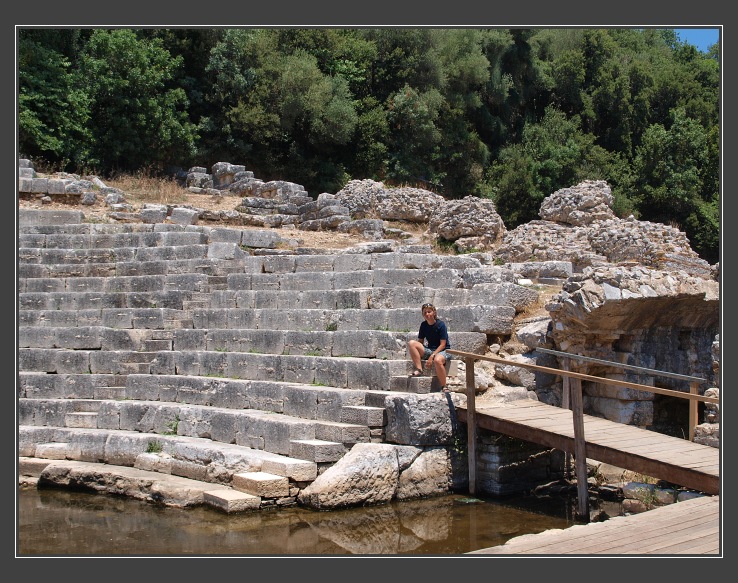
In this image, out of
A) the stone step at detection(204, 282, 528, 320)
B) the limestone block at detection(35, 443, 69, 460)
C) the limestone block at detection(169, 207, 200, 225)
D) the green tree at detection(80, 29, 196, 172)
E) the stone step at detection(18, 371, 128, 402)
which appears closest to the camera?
the limestone block at detection(35, 443, 69, 460)

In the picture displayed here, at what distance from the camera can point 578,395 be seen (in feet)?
24.3

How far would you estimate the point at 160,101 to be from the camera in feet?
77.8

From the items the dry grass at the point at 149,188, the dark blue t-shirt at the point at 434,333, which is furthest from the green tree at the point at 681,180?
the dark blue t-shirt at the point at 434,333

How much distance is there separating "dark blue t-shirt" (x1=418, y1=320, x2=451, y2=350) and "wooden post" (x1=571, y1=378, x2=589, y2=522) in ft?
5.64

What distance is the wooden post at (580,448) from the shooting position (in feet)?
24.3

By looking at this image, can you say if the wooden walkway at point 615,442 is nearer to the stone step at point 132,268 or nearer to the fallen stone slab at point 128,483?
the fallen stone slab at point 128,483

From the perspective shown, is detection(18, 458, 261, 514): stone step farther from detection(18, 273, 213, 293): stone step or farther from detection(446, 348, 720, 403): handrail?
detection(18, 273, 213, 293): stone step

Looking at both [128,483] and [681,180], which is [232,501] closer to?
[128,483]

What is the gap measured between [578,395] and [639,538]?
2.08 metres

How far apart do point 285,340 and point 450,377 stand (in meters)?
2.49

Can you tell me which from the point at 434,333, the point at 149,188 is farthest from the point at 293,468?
the point at 149,188

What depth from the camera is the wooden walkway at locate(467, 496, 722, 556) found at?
16.8 ft

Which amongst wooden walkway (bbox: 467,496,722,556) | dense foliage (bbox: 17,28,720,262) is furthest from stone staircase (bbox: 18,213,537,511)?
dense foliage (bbox: 17,28,720,262)

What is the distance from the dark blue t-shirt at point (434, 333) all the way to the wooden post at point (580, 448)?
1719 mm
